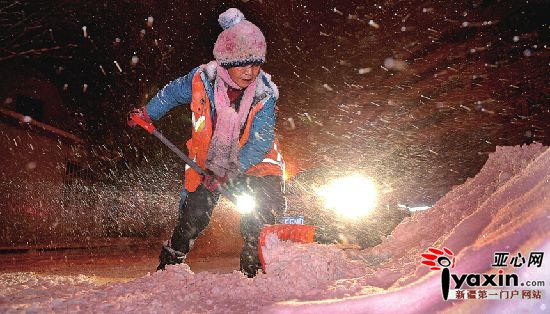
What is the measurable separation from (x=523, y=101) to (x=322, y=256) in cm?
565

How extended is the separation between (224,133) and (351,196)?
839cm

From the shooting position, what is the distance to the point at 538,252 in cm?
154

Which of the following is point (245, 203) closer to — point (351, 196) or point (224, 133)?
point (224, 133)

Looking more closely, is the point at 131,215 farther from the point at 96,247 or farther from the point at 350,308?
the point at 350,308

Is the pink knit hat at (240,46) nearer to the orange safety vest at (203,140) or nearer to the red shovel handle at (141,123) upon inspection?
the orange safety vest at (203,140)

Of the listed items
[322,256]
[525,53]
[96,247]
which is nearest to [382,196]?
[525,53]

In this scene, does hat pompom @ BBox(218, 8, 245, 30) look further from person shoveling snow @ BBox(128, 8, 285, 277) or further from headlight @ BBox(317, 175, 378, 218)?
headlight @ BBox(317, 175, 378, 218)

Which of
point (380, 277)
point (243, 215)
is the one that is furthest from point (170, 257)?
point (380, 277)

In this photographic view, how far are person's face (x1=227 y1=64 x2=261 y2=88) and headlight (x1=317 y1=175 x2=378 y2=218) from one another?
797 cm

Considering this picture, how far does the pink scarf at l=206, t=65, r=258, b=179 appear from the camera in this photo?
10.4ft

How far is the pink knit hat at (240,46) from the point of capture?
10.3ft

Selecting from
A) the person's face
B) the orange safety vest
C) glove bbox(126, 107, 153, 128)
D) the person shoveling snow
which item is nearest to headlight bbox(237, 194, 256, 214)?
the person shoveling snow

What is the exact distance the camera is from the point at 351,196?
36.4 feet

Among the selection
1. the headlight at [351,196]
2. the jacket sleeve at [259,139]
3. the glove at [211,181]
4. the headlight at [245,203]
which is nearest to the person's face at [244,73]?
the jacket sleeve at [259,139]
